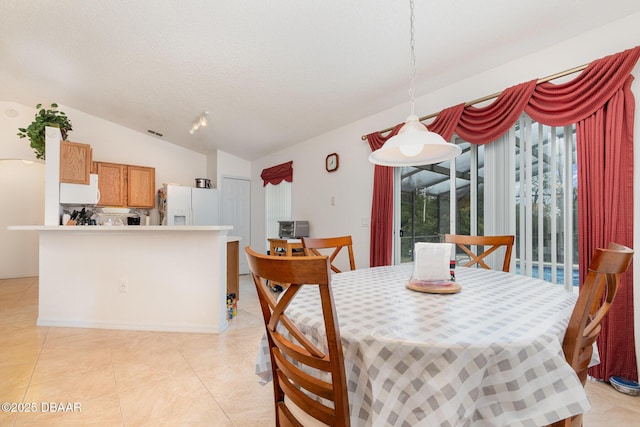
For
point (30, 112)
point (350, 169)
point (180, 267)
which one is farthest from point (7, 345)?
point (30, 112)

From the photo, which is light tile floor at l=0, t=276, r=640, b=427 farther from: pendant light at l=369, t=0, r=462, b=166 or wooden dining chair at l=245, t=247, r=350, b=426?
pendant light at l=369, t=0, r=462, b=166

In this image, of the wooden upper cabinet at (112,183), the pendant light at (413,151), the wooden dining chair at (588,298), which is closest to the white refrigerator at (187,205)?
the wooden upper cabinet at (112,183)

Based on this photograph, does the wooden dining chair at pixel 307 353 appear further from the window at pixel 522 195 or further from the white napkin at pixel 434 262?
the window at pixel 522 195

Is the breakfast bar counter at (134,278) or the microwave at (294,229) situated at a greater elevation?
the microwave at (294,229)

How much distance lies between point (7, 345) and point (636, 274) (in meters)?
4.58

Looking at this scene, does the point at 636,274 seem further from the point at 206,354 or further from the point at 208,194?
the point at 208,194

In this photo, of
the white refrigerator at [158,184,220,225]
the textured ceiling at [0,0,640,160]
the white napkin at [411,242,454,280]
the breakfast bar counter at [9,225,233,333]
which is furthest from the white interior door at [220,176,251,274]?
the white napkin at [411,242,454,280]

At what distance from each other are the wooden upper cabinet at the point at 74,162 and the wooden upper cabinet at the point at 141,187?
1.69 meters

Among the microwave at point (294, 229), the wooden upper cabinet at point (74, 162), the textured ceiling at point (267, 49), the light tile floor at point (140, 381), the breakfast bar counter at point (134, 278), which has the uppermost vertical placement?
the textured ceiling at point (267, 49)

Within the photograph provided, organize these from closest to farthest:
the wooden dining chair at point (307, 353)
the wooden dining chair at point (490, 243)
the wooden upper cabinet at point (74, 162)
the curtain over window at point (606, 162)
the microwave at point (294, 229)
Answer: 1. the wooden dining chair at point (307, 353)
2. the curtain over window at point (606, 162)
3. the wooden dining chair at point (490, 243)
4. the wooden upper cabinet at point (74, 162)
5. the microwave at point (294, 229)

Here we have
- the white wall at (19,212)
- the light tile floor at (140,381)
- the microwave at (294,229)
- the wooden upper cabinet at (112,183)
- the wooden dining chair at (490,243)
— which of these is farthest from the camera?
the white wall at (19,212)

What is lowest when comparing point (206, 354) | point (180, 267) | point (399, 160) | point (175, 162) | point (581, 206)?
point (206, 354)

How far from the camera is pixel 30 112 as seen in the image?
4988 millimetres

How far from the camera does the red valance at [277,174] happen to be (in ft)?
16.3
